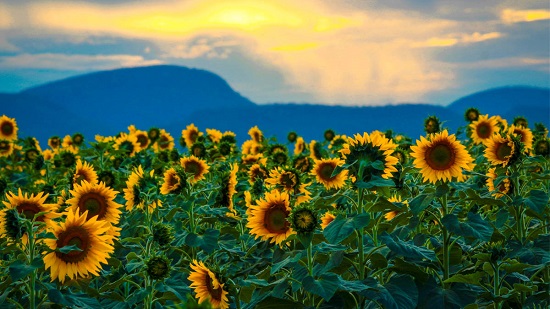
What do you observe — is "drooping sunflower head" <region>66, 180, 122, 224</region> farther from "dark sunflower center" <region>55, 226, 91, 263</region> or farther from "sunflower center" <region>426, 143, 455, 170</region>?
"sunflower center" <region>426, 143, 455, 170</region>

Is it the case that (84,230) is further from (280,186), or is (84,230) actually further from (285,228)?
(280,186)

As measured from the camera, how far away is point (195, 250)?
544cm

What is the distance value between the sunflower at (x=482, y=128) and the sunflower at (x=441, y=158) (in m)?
5.44

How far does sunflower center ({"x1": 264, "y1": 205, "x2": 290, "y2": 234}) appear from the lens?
4.49m

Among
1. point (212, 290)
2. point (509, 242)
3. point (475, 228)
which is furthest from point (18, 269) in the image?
point (509, 242)

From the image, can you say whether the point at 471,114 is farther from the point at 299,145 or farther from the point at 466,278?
the point at 466,278

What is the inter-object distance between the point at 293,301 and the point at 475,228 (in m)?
1.16

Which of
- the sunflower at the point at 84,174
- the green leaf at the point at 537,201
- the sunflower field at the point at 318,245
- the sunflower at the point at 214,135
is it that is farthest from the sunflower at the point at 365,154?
the sunflower at the point at 214,135

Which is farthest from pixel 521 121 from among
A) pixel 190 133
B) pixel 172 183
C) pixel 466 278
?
pixel 466 278

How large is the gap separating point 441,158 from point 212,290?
5.85 feet

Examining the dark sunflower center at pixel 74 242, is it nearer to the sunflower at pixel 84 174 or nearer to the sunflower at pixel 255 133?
the sunflower at pixel 84 174

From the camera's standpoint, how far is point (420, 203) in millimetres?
4262

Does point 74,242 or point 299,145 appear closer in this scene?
point 74,242

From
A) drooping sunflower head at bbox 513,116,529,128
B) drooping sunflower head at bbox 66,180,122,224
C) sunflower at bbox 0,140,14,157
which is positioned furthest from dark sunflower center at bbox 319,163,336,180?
sunflower at bbox 0,140,14,157
